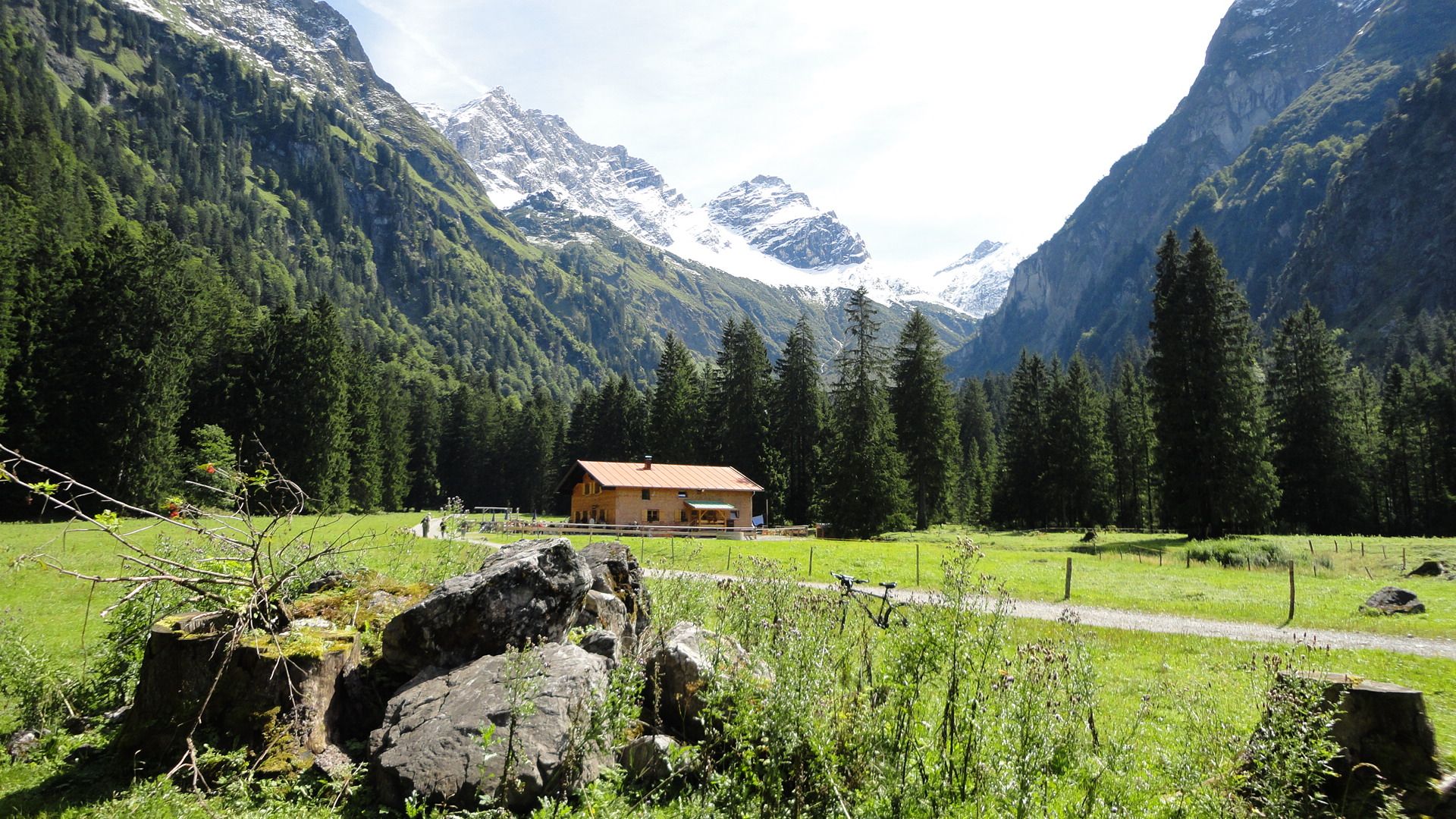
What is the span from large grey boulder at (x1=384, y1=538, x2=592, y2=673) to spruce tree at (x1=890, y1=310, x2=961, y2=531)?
4951cm

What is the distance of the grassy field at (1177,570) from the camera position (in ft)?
57.9

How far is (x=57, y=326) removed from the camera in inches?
1462

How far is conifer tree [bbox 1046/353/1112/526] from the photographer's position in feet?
197

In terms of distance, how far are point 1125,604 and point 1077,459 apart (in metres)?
45.0

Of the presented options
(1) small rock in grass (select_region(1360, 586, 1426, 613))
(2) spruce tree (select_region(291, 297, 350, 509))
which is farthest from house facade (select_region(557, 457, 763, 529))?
(1) small rock in grass (select_region(1360, 586, 1426, 613))

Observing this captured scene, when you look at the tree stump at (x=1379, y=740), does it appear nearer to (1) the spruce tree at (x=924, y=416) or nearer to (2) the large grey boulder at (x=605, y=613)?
(2) the large grey boulder at (x=605, y=613)

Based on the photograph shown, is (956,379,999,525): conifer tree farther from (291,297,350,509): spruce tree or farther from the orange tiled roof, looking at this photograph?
(291,297,350,509): spruce tree

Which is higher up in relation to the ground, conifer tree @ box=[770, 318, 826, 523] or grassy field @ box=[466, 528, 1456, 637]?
conifer tree @ box=[770, 318, 826, 523]

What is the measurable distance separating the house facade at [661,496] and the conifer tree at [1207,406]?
85.4 ft

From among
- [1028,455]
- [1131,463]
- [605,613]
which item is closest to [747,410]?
[1028,455]

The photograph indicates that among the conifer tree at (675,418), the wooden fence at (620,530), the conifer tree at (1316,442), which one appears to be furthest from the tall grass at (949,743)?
the conifer tree at (1316,442)

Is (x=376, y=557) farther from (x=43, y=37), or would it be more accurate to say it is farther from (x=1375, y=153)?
(x=43, y=37)

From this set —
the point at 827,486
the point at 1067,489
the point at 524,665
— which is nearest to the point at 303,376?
the point at 827,486

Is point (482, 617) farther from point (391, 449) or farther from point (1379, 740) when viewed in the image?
point (391, 449)
